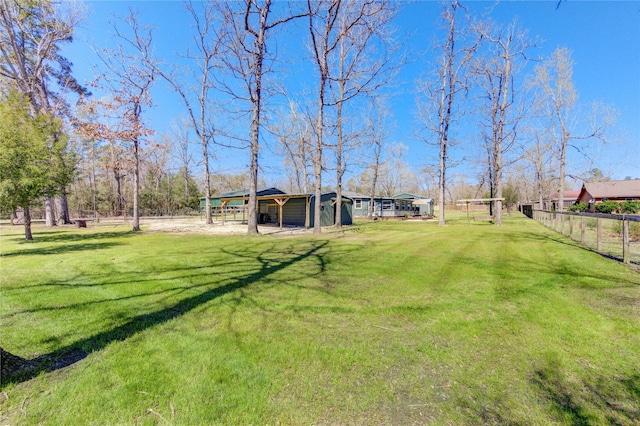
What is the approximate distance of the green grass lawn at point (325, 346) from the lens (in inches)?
75.3

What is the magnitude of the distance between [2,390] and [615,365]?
16.5 feet

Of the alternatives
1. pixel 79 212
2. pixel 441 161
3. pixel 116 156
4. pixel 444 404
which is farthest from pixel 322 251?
pixel 79 212

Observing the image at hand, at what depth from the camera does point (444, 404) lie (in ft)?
6.50

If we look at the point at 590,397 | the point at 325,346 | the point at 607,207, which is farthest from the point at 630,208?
the point at 325,346

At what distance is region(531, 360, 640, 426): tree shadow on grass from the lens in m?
1.83

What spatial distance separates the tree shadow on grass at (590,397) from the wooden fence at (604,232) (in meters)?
5.28

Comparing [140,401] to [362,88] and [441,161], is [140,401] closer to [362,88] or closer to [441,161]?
[362,88]

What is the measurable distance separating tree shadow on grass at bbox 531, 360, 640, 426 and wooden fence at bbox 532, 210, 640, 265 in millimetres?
5277

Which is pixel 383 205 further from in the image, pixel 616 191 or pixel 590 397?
pixel 590 397

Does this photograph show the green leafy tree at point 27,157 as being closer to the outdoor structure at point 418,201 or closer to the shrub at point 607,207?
the outdoor structure at point 418,201

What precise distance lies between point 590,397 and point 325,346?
2.11 meters

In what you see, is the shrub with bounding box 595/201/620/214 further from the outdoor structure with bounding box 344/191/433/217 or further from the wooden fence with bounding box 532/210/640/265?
the wooden fence with bounding box 532/210/640/265

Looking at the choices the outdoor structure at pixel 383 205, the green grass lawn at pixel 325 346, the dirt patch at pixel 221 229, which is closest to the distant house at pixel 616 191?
the outdoor structure at pixel 383 205

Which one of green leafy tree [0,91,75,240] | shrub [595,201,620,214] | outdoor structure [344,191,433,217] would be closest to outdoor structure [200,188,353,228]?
green leafy tree [0,91,75,240]
